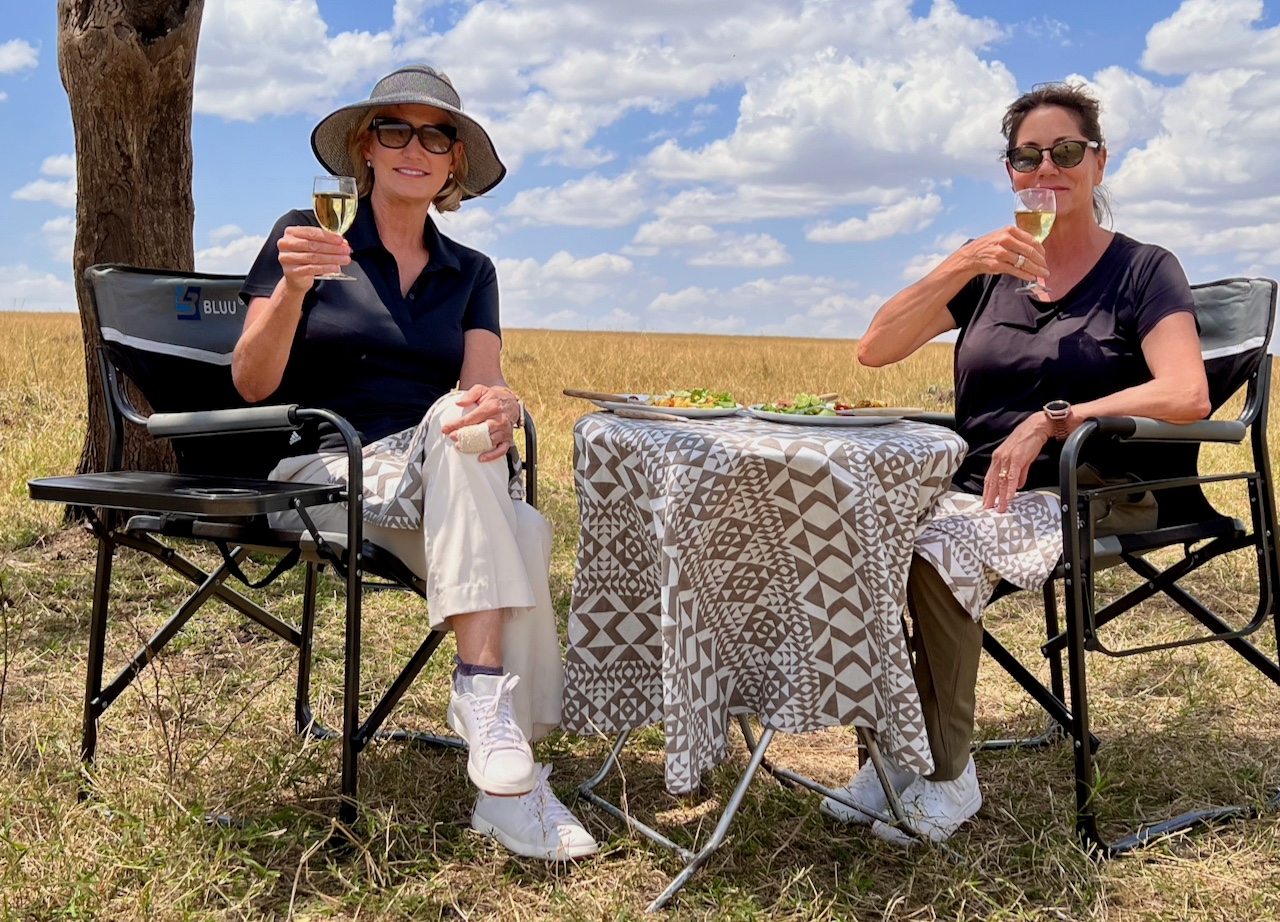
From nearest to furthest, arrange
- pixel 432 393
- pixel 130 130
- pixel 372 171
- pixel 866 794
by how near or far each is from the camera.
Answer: pixel 866 794 → pixel 432 393 → pixel 372 171 → pixel 130 130

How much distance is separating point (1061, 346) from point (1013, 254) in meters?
0.30

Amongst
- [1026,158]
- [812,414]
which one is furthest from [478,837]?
[1026,158]

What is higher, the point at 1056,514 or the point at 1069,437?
the point at 1069,437

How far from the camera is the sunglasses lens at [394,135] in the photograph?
2811mm

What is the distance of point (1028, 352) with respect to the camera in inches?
107

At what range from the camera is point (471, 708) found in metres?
2.29

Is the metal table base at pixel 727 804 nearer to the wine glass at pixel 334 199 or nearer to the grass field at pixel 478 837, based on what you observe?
the grass field at pixel 478 837

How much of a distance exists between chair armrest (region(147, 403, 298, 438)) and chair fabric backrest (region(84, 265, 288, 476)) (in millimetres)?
304

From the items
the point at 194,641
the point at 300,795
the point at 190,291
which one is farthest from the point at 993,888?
the point at 194,641

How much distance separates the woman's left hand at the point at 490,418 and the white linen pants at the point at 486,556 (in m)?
0.02

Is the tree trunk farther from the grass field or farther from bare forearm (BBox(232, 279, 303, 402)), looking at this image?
bare forearm (BBox(232, 279, 303, 402))

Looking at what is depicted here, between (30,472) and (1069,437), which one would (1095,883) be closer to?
(1069,437)

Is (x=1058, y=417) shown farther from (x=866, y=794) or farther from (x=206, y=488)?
(x=206, y=488)

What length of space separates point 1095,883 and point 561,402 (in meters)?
8.66
